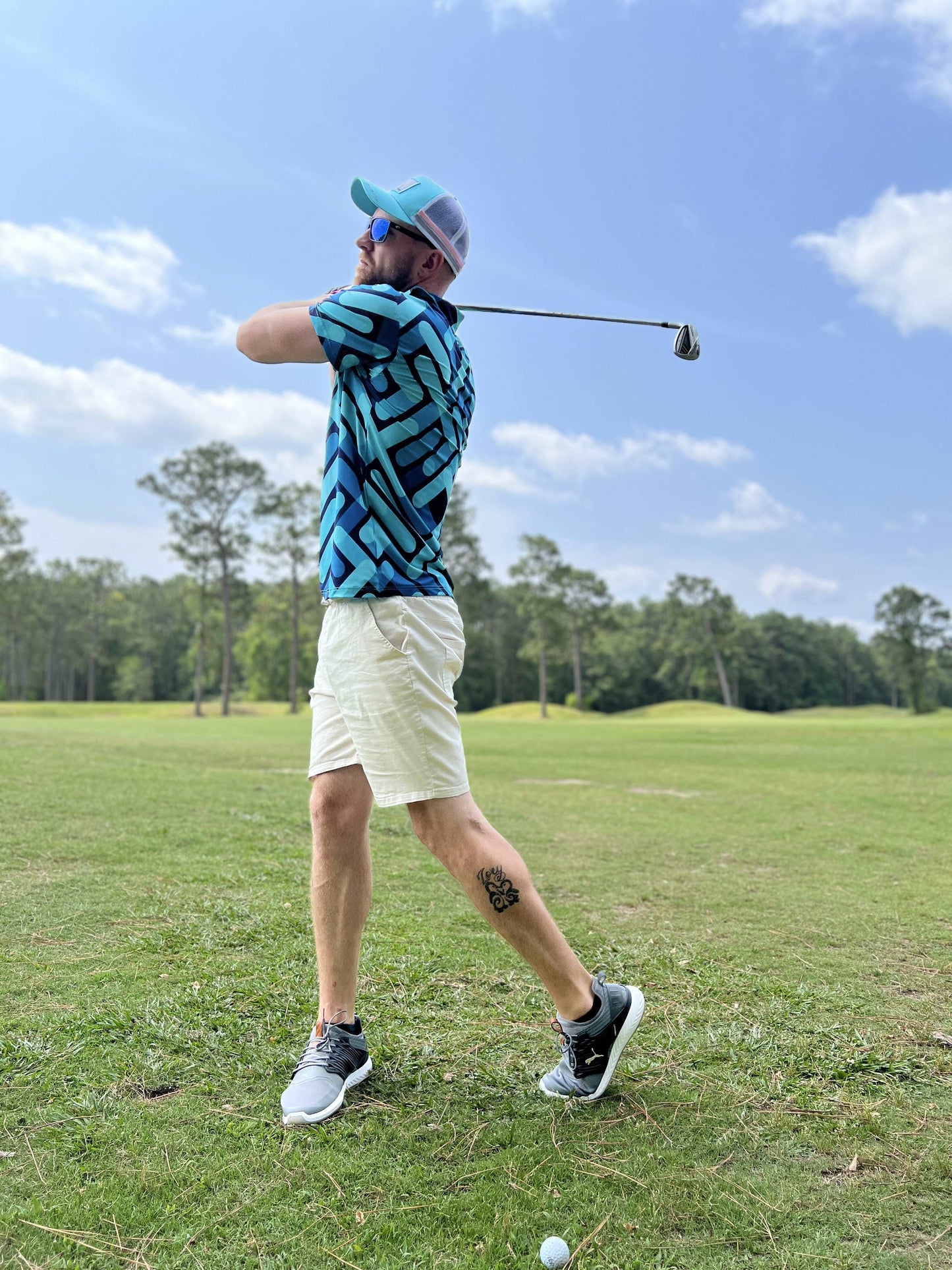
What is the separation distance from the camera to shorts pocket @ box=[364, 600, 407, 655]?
2420 mm

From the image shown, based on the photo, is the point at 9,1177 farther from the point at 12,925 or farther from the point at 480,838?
the point at 12,925

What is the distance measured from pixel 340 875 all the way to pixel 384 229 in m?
1.83

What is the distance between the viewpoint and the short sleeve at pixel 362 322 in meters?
2.35

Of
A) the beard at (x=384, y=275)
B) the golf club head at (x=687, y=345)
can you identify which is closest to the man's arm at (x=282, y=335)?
the beard at (x=384, y=275)

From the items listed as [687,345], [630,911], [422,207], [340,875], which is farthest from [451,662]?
[630,911]

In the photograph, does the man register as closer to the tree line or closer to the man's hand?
the man's hand

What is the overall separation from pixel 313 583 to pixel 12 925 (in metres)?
53.2

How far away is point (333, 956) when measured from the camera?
8.43 ft

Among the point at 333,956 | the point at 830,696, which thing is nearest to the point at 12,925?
the point at 333,956

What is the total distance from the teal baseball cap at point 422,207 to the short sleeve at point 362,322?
0.28 m

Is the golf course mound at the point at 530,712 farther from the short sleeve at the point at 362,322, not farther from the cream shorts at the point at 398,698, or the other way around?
the short sleeve at the point at 362,322

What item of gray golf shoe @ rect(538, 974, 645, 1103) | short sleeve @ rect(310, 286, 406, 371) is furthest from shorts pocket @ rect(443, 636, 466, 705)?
gray golf shoe @ rect(538, 974, 645, 1103)

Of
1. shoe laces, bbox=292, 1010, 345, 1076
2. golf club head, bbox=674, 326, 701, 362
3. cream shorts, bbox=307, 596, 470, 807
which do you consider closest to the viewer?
shoe laces, bbox=292, 1010, 345, 1076

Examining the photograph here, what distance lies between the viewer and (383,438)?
245 cm
